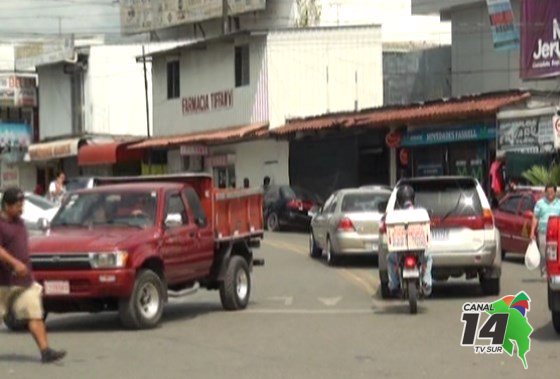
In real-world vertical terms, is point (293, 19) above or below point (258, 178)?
above

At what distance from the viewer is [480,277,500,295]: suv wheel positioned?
723 inches

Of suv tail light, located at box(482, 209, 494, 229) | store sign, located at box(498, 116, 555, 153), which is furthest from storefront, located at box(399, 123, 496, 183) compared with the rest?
suv tail light, located at box(482, 209, 494, 229)

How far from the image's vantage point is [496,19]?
40625mm

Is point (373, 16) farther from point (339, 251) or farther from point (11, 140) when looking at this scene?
point (339, 251)

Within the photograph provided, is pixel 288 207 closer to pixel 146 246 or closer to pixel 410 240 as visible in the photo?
pixel 410 240

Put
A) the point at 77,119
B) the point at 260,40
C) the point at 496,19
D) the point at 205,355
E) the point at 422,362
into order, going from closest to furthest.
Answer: the point at 422,362
the point at 205,355
the point at 496,19
the point at 260,40
the point at 77,119

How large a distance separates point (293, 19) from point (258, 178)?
14.4m

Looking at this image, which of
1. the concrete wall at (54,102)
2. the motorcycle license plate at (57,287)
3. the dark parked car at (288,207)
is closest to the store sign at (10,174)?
the concrete wall at (54,102)

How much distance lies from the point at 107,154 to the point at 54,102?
32.4ft

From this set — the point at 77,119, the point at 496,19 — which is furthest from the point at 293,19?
the point at 496,19

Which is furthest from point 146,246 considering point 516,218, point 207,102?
point 207,102

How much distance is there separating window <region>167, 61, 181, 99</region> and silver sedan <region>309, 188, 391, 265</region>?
28765 mm

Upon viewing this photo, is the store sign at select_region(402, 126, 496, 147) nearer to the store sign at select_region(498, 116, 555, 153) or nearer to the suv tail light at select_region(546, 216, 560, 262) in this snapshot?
the store sign at select_region(498, 116, 555, 153)

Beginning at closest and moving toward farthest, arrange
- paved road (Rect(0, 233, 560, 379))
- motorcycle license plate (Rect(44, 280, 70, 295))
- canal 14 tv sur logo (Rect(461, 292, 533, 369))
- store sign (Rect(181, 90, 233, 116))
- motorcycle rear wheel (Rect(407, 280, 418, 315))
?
paved road (Rect(0, 233, 560, 379))
canal 14 tv sur logo (Rect(461, 292, 533, 369))
motorcycle license plate (Rect(44, 280, 70, 295))
motorcycle rear wheel (Rect(407, 280, 418, 315))
store sign (Rect(181, 90, 233, 116))
